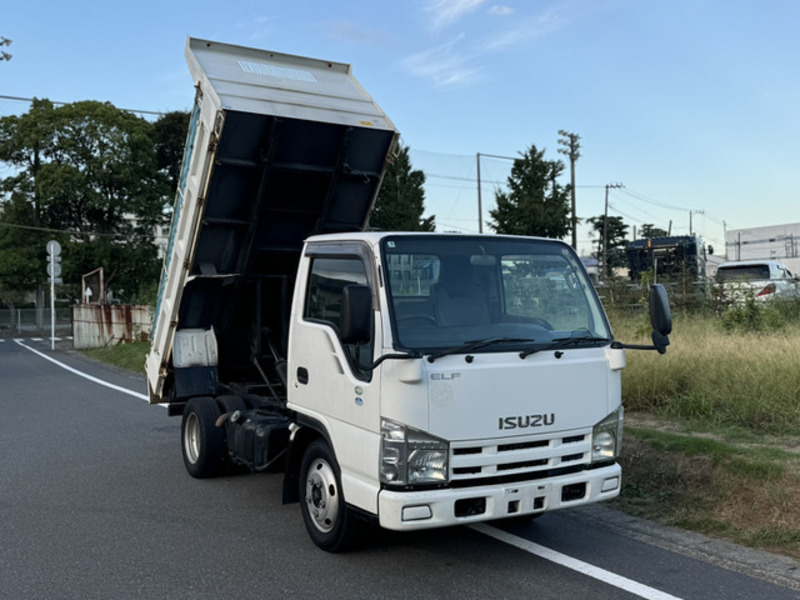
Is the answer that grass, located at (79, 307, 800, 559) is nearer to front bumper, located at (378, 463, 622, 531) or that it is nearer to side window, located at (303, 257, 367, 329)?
front bumper, located at (378, 463, 622, 531)

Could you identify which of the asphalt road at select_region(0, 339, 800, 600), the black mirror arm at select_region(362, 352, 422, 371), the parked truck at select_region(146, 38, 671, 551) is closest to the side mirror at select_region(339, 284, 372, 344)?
the parked truck at select_region(146, 38, 671, 551)

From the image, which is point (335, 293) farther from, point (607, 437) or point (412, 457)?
point (607, 437)

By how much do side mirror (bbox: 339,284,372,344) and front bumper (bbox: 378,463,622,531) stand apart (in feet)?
2.95

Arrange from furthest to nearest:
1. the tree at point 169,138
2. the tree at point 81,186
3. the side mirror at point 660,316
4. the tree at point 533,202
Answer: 1. the tree at point 169,138
2. the tree at point 81,186
3. the tree at point 533,202
4. the side mirror at point 660,316

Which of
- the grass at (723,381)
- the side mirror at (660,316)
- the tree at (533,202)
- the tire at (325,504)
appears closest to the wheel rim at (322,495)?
the tire at (325,504)

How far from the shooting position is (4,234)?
42.8 m

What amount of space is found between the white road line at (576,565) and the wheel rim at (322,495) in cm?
119

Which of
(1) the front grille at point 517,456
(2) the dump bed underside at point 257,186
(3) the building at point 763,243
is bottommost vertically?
(1) the front grille at point 517,456

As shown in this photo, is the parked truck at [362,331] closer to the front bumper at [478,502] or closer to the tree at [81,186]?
the front bumper at [478,502]

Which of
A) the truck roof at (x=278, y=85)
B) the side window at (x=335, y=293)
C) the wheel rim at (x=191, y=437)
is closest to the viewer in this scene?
the side window at (x=335, y=293)

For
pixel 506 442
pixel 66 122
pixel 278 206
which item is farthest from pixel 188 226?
pixel 66 122

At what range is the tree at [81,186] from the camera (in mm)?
42375

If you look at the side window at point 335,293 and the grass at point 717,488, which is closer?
the side window at point 335,293

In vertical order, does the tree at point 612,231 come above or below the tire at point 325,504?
above
